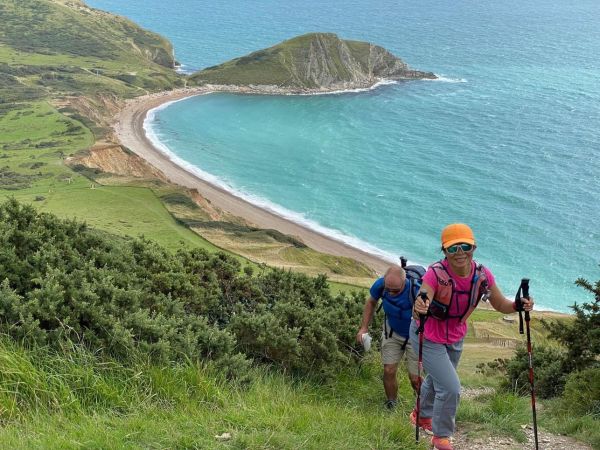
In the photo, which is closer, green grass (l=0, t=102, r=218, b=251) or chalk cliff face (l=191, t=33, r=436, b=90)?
green grass (l=0, t=102, r=218, b=251)

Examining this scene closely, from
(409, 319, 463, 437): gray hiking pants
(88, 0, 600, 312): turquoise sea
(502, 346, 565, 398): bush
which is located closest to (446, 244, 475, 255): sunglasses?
(409, 319, 463, 437): gray hiking pants

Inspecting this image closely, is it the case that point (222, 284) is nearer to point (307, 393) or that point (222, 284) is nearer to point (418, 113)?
point (307, 393)

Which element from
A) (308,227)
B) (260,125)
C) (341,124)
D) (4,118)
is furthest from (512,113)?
(4,118)

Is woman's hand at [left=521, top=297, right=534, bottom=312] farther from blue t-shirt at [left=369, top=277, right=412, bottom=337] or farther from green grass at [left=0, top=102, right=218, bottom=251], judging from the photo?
green grass at [left=0, top=102, right=218, bottom=251]

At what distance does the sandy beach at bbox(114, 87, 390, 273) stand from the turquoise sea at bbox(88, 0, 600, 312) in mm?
2489

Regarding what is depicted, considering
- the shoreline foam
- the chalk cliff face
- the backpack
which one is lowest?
the shoreline foam

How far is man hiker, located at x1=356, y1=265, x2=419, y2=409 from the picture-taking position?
6.91 metres

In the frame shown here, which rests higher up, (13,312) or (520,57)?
(520,57)

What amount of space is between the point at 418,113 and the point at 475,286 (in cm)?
9612

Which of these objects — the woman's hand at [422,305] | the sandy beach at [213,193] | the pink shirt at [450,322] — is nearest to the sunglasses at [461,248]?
the pink shirt at [450,322]

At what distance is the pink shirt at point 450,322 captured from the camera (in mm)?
5629

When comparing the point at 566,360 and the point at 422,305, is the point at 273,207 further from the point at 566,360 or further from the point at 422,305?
the point at 422,305

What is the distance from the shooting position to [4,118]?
80812mm

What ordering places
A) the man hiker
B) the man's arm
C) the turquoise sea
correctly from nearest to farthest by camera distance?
the man hiker < the man's arm < the turquoise sea
